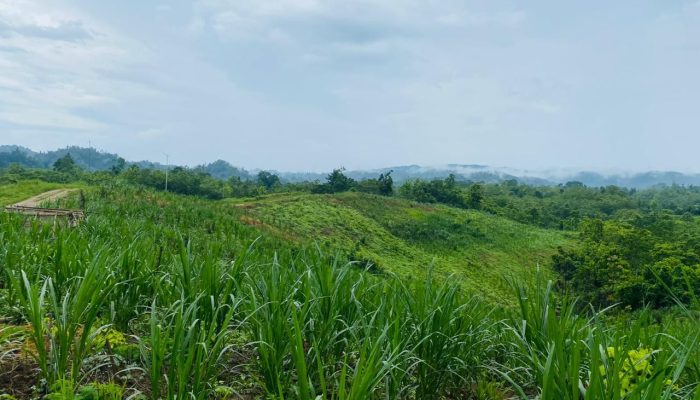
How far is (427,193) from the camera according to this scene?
49719mm

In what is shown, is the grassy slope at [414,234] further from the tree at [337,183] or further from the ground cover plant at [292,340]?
the ground cover plant at [292,340]

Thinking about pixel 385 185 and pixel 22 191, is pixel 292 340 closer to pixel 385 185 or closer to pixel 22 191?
pixel 22 191

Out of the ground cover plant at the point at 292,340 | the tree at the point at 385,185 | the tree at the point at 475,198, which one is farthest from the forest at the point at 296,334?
the tree at the point at 475,198

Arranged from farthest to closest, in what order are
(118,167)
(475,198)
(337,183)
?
(118,167) → (475,198) → (337,183)

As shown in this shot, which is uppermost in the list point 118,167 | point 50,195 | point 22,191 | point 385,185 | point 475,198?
point 118,167

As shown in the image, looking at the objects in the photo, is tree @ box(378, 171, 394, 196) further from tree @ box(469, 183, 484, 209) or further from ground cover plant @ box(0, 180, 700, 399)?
ground cover plant @ box(0, 180, 700, 399)

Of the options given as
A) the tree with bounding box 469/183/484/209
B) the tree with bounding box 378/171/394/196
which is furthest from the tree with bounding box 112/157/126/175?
the tree with bounding box 469/183/484/209

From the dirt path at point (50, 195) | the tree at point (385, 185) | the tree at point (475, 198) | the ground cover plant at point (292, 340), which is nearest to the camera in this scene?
the ground cover plant at point (292, 340)

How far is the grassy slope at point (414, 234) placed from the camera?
2680 cm

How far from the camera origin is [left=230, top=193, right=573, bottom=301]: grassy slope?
2680cm

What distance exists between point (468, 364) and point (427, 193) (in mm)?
47939

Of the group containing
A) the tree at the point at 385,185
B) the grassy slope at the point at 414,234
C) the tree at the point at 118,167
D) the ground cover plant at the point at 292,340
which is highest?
the tree at the point at 118,167

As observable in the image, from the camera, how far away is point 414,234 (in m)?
33.3

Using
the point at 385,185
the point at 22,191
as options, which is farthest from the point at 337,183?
the point at 22,191
